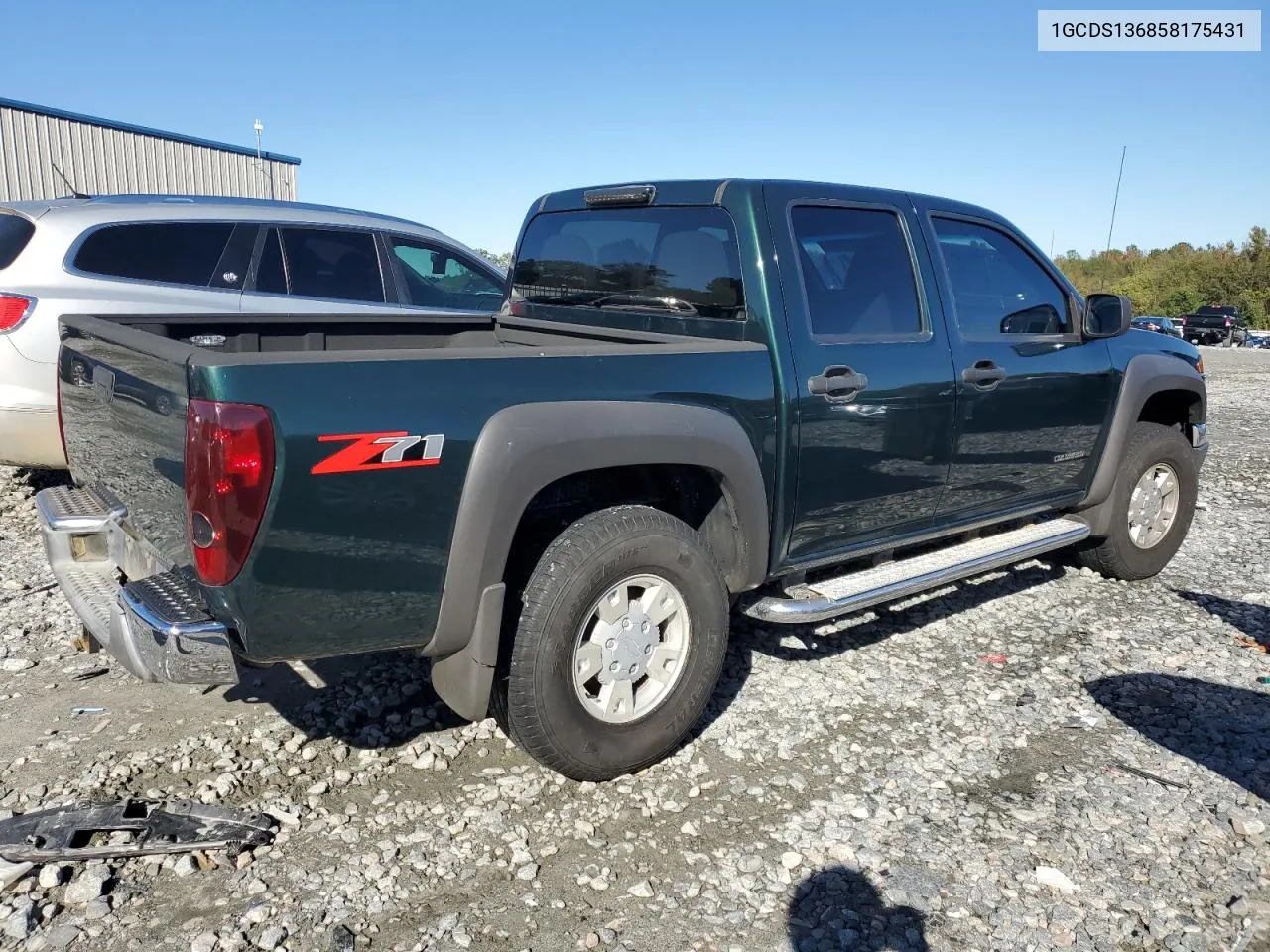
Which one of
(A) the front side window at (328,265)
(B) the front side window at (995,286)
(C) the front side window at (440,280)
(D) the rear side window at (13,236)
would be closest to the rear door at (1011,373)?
(B) the front side window at (995,286)

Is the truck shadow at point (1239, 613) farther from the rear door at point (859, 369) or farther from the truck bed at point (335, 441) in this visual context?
the truck bed at point (335, 441)

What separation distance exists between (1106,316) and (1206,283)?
5443 centimetres

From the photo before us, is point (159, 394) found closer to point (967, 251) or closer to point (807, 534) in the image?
point (807, 534)

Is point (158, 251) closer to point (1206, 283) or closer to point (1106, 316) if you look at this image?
point (1106, 316)

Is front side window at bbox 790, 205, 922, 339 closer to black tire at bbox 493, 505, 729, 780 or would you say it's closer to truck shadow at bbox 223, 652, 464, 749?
black tire at bbox 493, 505, 729, 780

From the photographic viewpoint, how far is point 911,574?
3943 millimetres

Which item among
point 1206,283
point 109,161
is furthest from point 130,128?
point 1206,283

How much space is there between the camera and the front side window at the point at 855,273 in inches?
146

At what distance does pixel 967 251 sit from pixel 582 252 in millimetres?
1706

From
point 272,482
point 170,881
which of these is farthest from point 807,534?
point 170,881

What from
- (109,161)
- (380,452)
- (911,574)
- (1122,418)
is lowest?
(911,574)

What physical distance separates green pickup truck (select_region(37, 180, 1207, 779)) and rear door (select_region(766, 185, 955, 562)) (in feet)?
0.04

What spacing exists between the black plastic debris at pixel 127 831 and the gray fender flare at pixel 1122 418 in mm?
4108

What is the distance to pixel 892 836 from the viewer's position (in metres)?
2.97
